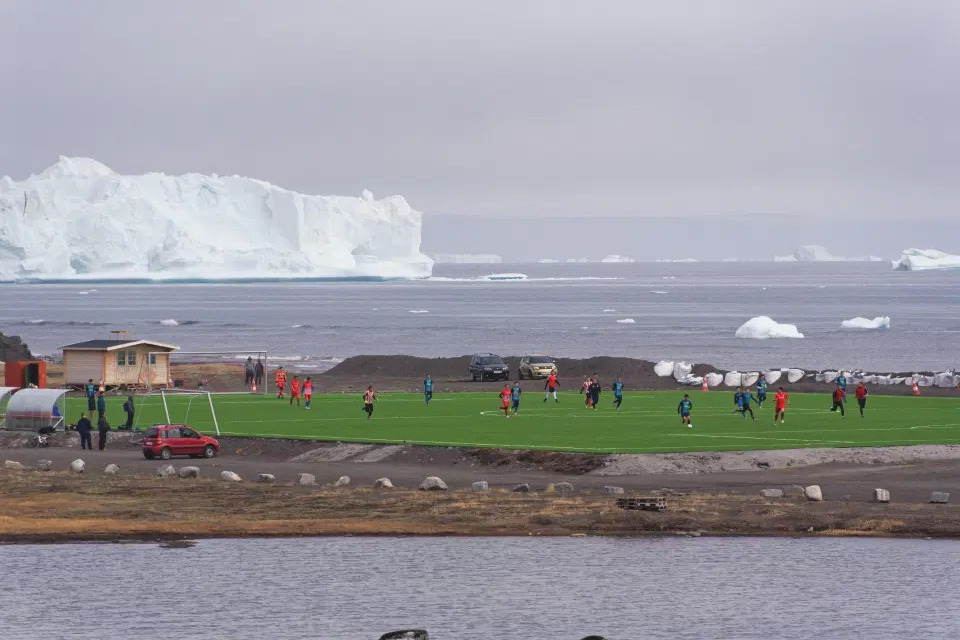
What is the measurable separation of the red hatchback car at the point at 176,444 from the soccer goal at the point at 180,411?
2350 mm

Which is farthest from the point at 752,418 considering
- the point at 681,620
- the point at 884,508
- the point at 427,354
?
the point at 427,354

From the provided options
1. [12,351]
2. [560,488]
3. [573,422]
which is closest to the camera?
[560,488]

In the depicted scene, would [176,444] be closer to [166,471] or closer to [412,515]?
[166,471]

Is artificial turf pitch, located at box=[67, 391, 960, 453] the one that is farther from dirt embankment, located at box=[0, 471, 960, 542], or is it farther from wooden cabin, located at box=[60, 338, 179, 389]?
dirt embankment, located at box=[0, 471, 960, 542]

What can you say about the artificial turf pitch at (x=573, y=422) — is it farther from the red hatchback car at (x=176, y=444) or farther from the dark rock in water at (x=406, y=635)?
the dark rock in water at (x=406, y=635)

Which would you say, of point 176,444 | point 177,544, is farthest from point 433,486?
point 176,444

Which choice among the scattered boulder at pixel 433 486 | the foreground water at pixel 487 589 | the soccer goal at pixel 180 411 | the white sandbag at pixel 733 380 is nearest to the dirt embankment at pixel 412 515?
the scattered boulder at pixel 433 486

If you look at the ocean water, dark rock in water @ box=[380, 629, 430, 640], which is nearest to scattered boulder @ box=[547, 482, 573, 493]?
dark rock in water @ box=[380, 629, 430, 640]

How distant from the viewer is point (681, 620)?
22.6 metres

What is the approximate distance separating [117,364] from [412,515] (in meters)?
36.3

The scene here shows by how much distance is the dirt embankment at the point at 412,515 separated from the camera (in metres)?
29.0

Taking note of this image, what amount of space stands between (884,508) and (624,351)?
77.8m

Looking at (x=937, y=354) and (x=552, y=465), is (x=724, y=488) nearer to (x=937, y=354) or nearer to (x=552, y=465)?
(x=552, y=465)

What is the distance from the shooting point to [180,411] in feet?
177
